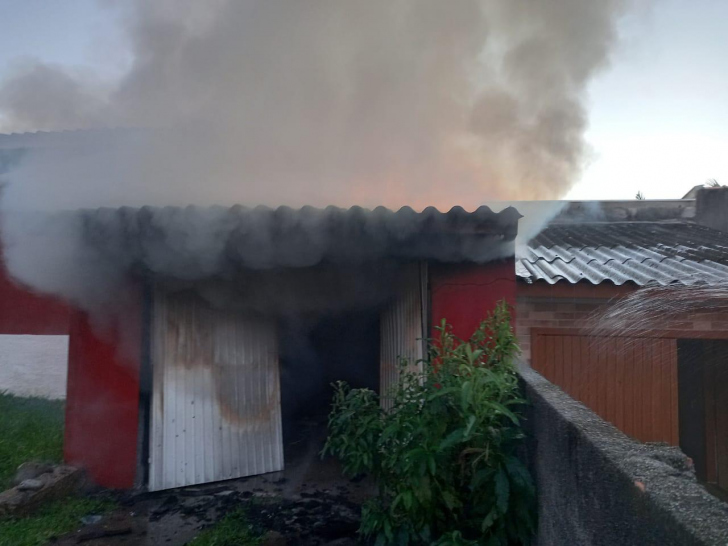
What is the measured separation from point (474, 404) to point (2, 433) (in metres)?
6.10

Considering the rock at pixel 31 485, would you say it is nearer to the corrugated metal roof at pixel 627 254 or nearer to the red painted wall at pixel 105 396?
the red painted wall at pixel 105 396

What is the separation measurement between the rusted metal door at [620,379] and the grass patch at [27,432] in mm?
5090

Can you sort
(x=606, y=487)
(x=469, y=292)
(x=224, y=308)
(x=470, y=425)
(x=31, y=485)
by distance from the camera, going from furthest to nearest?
(x=224, y=308) < (x=469, y=292) < (x=31, y=485) < (x=470, y=425) < (x=606, y=487)

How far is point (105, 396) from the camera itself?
484 cm

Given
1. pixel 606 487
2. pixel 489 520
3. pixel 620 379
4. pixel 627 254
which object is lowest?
→ pixel 489 520

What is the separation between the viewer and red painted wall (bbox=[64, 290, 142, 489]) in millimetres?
4770

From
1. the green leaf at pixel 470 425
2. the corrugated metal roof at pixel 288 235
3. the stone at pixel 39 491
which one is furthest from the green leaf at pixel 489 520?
the stone at pixel 39 491

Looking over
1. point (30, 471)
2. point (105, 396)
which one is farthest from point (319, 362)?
point (30, 471)

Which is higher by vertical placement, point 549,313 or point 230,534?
point 549,313

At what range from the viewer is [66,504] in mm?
4383

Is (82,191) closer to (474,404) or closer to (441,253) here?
(441,253)

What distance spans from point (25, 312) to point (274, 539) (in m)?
3.74

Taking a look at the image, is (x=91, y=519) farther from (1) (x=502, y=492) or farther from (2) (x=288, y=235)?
(1) (x=502, y=492)

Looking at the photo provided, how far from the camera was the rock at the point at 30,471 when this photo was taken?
4672 millimetres
